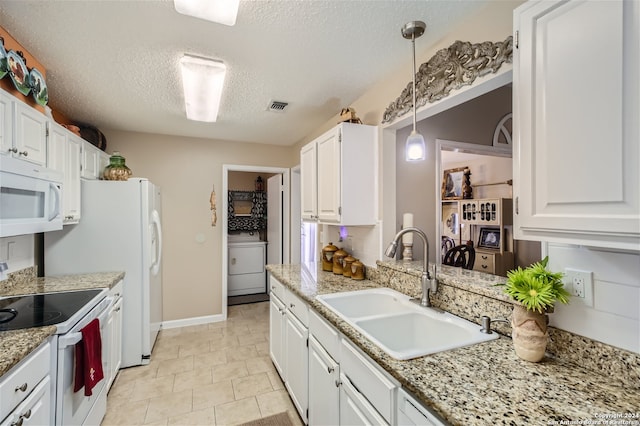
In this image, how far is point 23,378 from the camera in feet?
3.94

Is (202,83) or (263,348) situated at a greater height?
(202,83)

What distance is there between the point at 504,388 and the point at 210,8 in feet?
5.84

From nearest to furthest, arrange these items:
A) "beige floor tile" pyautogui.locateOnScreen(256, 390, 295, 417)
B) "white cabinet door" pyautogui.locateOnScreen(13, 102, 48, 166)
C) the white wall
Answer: the white wall → "white cabinet door" pyautogui.locateOnScreen(13, 102, 48, 166) → "beige floor tile" pyautogui.locateOnScreen(256, 390, 295, 417)

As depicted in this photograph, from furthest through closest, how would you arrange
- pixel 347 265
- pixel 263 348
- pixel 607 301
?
pixel 263 348 < pixel 347 265 < pixel 607 301

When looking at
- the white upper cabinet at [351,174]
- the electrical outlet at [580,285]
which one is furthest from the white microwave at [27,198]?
the electrical outlet at [580,285]

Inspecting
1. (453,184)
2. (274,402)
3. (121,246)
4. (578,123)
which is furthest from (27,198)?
(453,184)

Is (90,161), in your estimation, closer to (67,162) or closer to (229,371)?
(67,162)

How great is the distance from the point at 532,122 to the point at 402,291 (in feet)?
4.31

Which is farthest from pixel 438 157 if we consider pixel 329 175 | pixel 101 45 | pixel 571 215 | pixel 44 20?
pixel 44 20

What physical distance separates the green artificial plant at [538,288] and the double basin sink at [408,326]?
282 millimetres

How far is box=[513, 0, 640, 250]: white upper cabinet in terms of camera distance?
28.9 inches

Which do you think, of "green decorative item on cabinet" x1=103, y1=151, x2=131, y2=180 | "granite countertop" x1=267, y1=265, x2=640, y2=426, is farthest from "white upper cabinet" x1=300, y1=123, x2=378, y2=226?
"green decorative item on cabinet" x1=103, y1=151, x2=131, y2=180

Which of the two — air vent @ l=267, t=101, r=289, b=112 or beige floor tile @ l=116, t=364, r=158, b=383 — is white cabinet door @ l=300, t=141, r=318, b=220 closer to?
air vent @ l=267, t=101, r=289, b=112

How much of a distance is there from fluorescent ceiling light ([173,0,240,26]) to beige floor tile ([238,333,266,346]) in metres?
3.03
